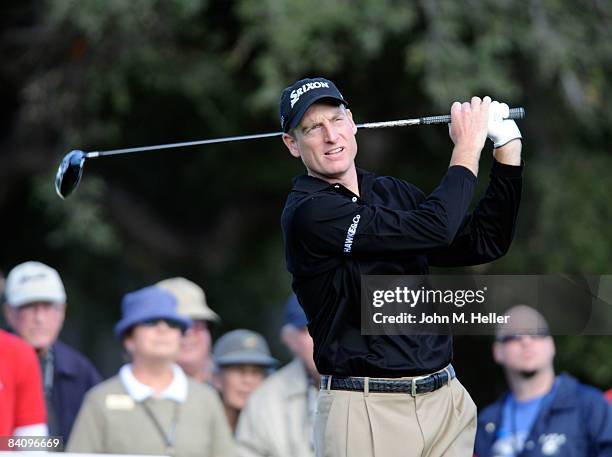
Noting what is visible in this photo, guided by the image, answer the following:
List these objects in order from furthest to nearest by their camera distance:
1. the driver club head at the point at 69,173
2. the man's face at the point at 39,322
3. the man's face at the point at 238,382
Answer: the man's face at the point at 238,382 → the man's face at the point at 39,322 → the driver club head at the point at 69,173

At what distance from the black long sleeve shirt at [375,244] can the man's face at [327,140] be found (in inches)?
2.6

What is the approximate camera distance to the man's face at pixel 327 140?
4211 mm

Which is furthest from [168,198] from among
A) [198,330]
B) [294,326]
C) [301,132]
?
[301,132]

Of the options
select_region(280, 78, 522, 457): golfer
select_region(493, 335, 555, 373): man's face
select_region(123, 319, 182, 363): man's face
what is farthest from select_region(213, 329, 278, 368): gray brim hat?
select_region(280, 78, 522, 457): golfer

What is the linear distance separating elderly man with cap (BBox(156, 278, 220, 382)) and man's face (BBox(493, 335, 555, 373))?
1.96m

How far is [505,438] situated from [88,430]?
2.01 meters

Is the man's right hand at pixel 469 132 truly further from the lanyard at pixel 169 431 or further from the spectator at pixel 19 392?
the lanyard at pixel 169 431

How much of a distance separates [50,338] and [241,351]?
1.31 m

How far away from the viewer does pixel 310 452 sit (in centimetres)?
592

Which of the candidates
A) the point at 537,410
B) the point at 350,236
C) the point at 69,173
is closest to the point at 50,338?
the point at 69,173

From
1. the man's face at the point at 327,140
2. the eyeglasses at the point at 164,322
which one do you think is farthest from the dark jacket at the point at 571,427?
the man's face at the point at 327,140

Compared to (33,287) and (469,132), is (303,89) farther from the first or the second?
(33,287)

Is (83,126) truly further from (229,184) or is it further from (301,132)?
(301,132)

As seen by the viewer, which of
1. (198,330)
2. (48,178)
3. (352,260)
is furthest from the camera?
(48,178)
